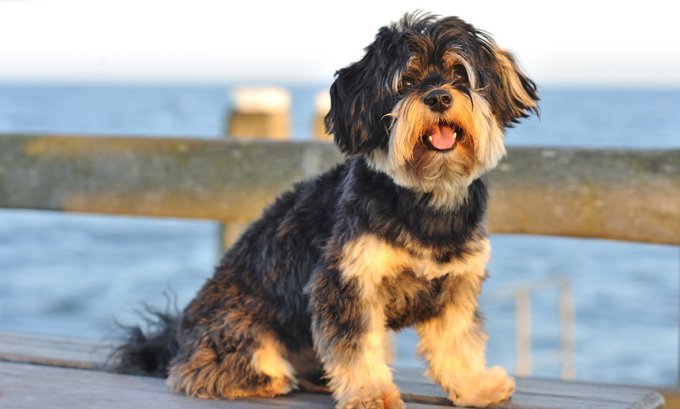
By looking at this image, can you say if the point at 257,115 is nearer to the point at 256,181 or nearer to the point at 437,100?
the point at 256,181

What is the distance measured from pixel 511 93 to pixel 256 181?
4.81 ft

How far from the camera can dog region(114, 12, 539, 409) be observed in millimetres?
3033

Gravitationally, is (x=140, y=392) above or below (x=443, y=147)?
below

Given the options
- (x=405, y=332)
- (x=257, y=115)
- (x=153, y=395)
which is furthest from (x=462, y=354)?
(x=405, y=332)

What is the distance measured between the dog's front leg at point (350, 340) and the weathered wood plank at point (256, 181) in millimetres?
1084

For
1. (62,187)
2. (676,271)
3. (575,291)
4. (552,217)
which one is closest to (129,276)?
(575,291)

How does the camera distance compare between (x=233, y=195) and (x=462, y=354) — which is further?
(x=233, y=195)

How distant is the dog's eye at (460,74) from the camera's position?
10.0 feet

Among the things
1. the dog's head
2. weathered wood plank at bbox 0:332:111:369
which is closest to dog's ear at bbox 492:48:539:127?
the dog's head

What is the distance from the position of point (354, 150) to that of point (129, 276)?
12.4m

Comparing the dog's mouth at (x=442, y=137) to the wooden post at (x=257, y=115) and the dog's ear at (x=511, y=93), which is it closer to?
the dog's ear at (x=511, y=93)

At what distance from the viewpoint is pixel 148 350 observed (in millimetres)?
3689

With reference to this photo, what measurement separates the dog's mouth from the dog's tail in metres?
1.22

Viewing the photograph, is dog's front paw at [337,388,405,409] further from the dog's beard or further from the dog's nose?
the dog's nose
